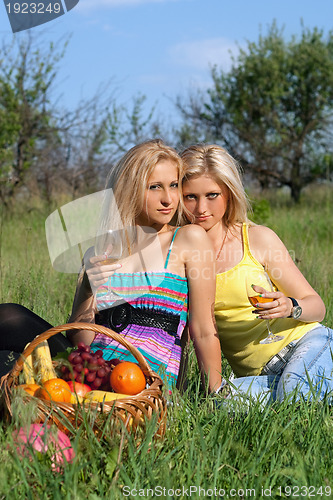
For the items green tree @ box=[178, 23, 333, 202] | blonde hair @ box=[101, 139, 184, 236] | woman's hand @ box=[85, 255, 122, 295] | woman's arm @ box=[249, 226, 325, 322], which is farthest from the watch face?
green tree @ box=[178, 23, 333, 202]

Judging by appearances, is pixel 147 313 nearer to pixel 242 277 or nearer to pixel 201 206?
pixel 242 277

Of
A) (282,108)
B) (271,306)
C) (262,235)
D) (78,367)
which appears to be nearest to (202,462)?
(78,367)

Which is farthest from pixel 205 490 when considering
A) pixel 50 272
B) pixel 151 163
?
pixel 50 272

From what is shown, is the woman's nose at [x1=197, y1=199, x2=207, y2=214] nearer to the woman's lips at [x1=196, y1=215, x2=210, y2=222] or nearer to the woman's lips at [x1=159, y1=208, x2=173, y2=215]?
the woman's lips at [x1=196, y1=215, x2=210, y2=222]

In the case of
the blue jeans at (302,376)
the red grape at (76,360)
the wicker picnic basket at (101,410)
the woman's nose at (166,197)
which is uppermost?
the woman's nose at (166,197)

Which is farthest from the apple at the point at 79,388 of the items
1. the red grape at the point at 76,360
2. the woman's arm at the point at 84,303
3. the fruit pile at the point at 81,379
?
the woman's arm at the point at 84,303

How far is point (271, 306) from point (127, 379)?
2.66 feet

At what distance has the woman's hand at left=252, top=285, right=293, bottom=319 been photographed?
8.82ft

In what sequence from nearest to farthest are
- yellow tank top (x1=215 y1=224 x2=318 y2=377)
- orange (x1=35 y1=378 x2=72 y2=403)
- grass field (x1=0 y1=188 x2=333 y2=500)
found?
grass field (x1=0 y1=188 x2=333 y2=500)
orange (x1=35 y1=378 x2=72 y2=403)
yellow tank top (x1=215 y1=224 x2=318 y2=377)

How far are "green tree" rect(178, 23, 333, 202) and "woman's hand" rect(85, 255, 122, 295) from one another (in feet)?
50.1

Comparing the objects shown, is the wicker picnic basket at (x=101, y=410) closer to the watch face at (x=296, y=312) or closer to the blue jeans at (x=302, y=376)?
the blue jeans at (x=302, y=376)

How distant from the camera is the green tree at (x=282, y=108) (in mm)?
17562

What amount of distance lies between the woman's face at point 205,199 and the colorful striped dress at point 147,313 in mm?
305

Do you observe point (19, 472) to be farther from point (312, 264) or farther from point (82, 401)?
point (312, 264)
